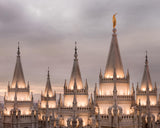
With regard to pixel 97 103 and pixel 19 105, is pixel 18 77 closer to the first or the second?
pixel 19 105

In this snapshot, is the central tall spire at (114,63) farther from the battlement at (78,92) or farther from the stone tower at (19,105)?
the stone tower at (19,105)

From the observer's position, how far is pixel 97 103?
45.7 metres

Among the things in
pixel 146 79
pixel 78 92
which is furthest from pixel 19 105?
pixel 146 79

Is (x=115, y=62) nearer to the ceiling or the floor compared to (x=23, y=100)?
nearer to the ceiling

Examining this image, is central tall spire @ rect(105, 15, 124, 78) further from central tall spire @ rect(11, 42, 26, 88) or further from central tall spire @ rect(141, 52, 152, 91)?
central tall spire @ rect(11, 42, 26, 88)

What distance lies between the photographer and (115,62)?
4691 centimetres

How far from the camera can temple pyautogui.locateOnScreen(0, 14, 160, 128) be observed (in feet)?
143

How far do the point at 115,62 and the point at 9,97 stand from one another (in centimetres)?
2047

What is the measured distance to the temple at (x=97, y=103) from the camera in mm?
43625

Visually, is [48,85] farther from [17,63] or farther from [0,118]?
[0,118]

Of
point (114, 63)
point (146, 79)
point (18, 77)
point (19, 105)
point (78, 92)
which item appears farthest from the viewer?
point (18, 77)

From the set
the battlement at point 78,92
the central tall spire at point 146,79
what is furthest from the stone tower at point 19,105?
the central tall spire at point 146,79

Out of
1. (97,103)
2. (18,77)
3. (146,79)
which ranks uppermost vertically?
(18,77)

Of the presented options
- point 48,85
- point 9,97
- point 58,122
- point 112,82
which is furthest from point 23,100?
point 112,82
